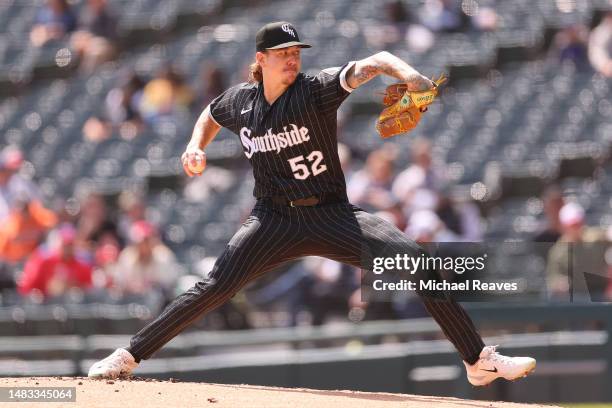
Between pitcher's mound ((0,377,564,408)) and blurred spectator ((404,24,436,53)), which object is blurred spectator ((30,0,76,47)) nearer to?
blurred spectator ((404,24,436,53))

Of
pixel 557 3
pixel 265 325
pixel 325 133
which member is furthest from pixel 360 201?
pixel 325 133

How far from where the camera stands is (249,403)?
534 centimetres

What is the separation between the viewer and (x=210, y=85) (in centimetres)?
1255

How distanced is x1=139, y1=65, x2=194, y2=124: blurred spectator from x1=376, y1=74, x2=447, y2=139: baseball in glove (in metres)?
7.53

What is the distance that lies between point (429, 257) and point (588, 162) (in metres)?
5.61

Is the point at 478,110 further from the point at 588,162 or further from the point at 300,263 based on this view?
the point at 300,263

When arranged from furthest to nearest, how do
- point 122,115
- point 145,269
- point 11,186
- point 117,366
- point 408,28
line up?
point 122,115 → point 408,28 → point 11,186 → point 145,269 → point 117,366

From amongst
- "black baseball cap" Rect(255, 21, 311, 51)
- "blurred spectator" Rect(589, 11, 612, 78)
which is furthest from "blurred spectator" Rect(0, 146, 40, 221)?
"black baseball cap" Rect(255, 21, 311, 51)

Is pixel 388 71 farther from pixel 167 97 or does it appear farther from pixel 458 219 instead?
pixel 167 97

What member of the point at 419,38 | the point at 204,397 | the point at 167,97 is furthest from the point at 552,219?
A: the point at 167,97

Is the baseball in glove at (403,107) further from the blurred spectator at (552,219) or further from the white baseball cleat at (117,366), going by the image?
the blurred spectator at (552,219)

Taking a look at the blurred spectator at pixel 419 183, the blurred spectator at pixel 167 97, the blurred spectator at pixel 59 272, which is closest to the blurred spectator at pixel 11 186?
the blurred spectator at pixel 59 272

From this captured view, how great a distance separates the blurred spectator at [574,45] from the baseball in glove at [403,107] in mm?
6585

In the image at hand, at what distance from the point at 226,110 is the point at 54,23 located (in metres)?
9.39
